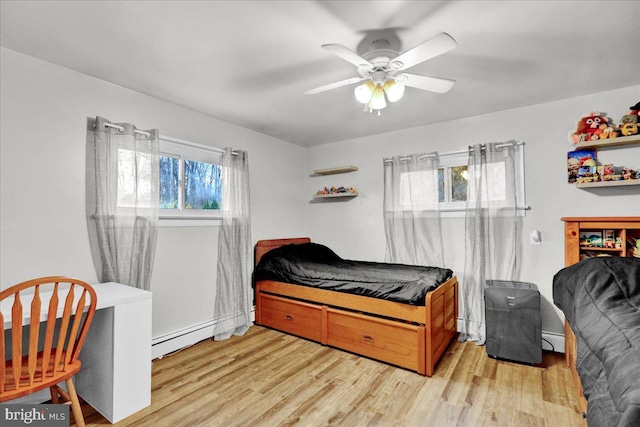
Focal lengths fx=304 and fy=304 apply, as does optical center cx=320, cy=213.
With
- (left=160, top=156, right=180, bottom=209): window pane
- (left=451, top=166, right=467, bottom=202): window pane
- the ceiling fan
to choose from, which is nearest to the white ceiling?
the ceiling fan

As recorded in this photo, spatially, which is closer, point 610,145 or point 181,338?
point 610,145

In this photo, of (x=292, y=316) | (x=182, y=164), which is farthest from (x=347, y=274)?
(x=182, y=164)

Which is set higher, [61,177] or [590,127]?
[590,127]

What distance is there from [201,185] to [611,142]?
3.64 m

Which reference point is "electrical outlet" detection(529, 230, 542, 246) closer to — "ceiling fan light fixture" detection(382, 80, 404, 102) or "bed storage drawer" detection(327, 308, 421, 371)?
"bed storage drawer" detection(327, 308, 421, 371)

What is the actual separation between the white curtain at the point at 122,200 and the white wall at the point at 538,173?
2.30 meters

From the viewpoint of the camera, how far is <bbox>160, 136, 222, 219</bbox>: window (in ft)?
9.40

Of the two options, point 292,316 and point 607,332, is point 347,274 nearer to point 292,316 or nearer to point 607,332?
point 292,316

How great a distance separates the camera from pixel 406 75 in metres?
1.90

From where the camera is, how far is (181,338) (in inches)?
113

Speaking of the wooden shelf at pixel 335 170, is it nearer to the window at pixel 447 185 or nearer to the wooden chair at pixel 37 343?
the window at pixel 447 185

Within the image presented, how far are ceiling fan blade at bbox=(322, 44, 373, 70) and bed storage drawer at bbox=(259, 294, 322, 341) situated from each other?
217cm

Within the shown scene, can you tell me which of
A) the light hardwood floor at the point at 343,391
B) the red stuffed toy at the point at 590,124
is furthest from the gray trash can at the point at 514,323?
the red stuffed toy at the point at 590,124

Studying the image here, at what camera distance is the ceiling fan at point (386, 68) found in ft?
5.26
